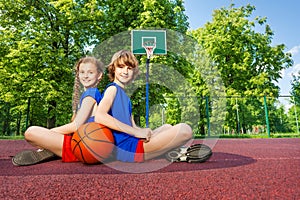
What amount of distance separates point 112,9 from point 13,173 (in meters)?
12.1

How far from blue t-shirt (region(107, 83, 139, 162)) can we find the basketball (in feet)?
0.27

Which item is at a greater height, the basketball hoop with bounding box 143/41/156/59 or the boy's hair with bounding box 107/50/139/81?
the basketball hoop with bounding box 143/41/156/59

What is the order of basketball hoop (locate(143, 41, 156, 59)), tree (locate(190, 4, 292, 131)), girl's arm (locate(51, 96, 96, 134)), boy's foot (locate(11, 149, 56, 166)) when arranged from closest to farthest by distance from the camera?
girl's arm (locate(51, 96, 96, 134))
boy's foot (locate(11, 149, 56, 166))
basketball hoop (locate(143, 41, 156, 59))
tree (locate(190, 4, 292, 131))

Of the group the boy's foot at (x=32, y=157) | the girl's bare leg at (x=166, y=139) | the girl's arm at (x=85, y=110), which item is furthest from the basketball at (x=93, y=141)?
the boy's foot at (x=32, y=157)

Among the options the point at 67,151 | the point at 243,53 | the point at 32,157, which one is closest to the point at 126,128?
the point at 67,151

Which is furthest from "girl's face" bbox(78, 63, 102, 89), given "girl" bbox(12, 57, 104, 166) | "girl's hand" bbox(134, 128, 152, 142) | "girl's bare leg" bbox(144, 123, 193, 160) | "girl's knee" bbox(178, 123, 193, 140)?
"girl's knee" bbox(178, 123, 193, 140)

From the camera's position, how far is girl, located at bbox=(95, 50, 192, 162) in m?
2.40

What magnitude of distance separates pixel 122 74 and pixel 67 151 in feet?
3.53

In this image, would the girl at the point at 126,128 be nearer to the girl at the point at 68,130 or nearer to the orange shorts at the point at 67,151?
the girl at the point at 68,130

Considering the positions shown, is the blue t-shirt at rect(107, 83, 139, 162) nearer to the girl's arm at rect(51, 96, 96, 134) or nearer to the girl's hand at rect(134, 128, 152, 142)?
the girl's hand at rect(134, 128, 152, 142)

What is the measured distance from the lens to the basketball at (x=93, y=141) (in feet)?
7.98

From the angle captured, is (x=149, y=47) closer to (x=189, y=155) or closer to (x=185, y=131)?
(x=189, y=155)

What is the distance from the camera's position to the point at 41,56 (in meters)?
10.8

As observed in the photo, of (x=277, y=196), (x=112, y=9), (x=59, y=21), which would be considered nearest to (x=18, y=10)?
(x=59, y=21)
